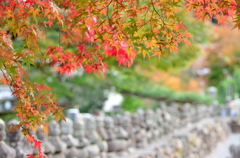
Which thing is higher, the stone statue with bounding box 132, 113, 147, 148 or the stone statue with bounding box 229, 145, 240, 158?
the stone statue with bounding box 132, 113, 147, 148

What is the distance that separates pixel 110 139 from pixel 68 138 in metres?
1.55

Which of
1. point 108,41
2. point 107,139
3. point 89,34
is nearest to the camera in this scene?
point 108,41

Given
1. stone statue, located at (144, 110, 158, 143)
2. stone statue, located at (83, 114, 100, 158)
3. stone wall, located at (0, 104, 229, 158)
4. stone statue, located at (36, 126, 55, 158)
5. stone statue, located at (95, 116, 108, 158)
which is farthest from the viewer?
stone statue, located at (144, 110, 158, 143)

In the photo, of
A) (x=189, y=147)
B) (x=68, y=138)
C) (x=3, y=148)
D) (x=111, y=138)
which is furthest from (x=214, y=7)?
(x=189, y=147)

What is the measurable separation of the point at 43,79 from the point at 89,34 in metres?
6.37

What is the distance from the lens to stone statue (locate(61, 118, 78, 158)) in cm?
553

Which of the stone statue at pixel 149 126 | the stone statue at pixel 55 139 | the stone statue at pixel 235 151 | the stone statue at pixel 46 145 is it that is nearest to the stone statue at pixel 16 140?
the stone statue at pixel 46 145

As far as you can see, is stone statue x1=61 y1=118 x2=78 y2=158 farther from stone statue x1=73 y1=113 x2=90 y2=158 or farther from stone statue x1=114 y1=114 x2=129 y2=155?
stone statue x1=114 y1=114 x2=129 y2=155

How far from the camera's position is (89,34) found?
333 cm

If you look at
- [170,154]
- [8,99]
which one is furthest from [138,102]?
[170,154]

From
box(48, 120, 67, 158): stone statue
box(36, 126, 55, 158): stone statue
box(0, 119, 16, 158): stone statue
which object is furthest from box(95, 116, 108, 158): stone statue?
box(0, 119, 16, 158): stone statue

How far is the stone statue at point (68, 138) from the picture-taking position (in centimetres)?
553

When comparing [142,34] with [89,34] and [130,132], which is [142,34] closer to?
[89,34]

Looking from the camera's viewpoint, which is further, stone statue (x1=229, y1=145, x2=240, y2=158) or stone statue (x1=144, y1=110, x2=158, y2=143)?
stone statue (x1=144, y1=110, x2=158, y2=143)
